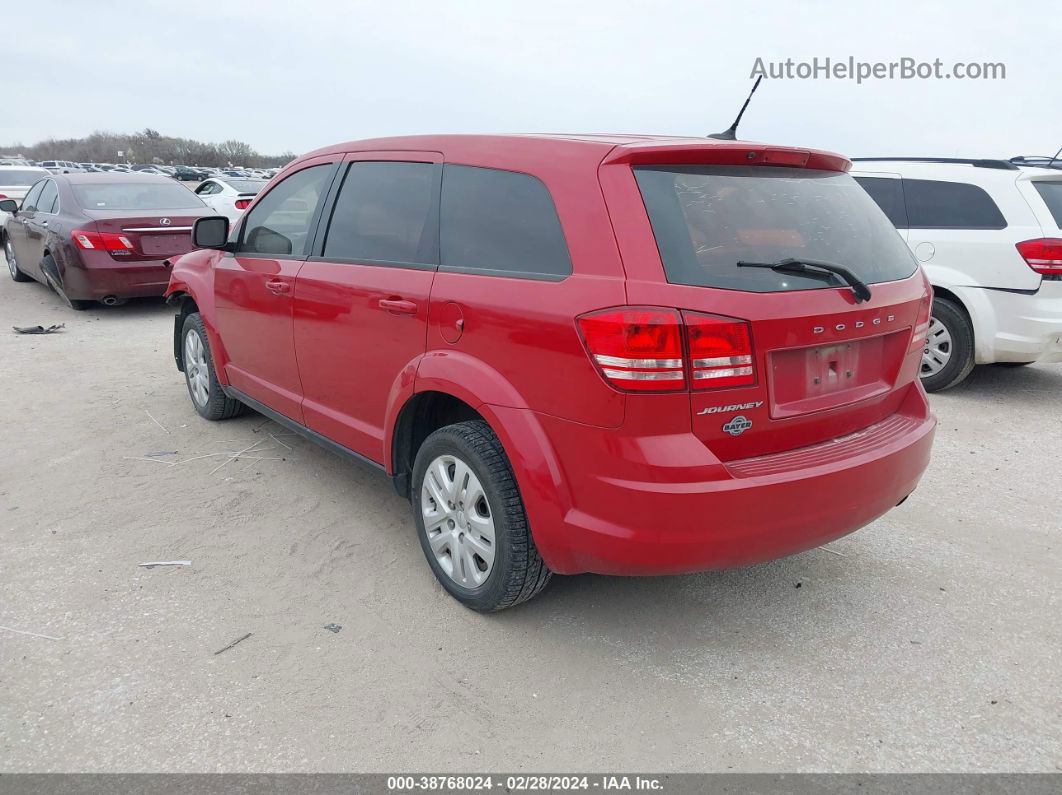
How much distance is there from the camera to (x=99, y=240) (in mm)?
8492

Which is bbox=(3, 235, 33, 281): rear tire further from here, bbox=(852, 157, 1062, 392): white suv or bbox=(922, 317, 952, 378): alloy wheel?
bbox=(922, 317, 952, 378): alloy wheel

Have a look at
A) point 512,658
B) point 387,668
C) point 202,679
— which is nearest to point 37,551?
point 202,679

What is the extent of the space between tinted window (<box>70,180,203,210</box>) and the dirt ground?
222 inches

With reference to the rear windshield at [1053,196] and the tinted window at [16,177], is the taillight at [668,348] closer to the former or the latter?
the rear windshield at [1053,196]

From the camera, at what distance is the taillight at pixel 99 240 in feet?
27.8

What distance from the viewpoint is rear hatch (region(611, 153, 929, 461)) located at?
2.38 metres

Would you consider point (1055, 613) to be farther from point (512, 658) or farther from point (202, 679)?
point (202, 679)

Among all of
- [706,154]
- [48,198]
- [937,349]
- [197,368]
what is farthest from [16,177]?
[706,154]

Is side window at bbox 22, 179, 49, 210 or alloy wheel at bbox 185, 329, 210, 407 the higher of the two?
side window at bbox 22, 179, 49, 210

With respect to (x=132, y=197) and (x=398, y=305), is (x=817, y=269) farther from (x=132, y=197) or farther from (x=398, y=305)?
(x=132, y=197)

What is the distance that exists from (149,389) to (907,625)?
557 centimetres

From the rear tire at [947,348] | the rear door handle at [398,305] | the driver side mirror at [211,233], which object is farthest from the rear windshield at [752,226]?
the rear tire at [947,348]

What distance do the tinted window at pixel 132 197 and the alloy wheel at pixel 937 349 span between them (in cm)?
798

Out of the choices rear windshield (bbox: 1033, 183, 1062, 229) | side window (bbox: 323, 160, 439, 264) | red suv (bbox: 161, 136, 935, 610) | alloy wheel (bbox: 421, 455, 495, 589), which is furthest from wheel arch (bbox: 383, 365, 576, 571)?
rear windshield (bbox: 1033, 183, 1062, 229)
